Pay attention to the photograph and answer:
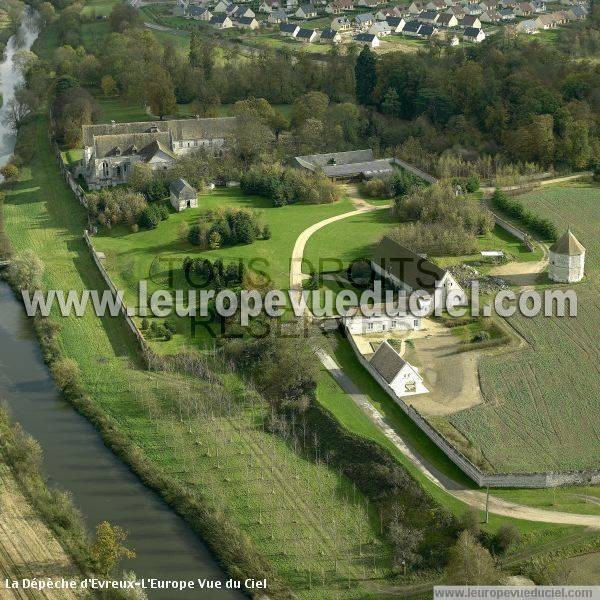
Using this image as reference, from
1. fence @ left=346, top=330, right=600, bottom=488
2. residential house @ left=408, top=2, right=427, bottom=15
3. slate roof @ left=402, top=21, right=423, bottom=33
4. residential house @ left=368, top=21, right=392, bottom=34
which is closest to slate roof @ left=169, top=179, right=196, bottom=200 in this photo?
fence @ left=346, top=330, right=600, bottom=488

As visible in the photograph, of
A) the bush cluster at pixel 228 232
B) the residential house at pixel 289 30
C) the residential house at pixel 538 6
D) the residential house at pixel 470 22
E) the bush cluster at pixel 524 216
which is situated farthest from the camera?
the residential house at pixel 538 6

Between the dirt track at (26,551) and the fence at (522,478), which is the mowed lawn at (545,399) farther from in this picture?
the dirt track at (26,551)

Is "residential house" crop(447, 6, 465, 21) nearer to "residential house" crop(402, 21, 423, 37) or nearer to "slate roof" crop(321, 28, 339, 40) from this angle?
"residential house" crop(402, 21, 423, 37)

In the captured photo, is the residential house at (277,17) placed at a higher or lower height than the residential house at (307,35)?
higher

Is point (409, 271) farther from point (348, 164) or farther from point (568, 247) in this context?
point (348, 164)

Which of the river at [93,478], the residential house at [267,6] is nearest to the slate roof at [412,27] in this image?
the residential house at [267,6]

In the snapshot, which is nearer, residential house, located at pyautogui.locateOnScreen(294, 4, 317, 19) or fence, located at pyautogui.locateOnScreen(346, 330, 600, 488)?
fence, located at pyautogui.locateOnScreen(346, 330, 600, 488)

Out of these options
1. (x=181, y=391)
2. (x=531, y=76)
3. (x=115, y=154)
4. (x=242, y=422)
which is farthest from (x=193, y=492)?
(x=531, y=76)
